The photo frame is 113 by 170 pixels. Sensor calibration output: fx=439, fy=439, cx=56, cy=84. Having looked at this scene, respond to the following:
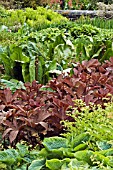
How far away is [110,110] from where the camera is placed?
2795mm

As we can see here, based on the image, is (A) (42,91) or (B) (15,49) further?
(B) (15,49)

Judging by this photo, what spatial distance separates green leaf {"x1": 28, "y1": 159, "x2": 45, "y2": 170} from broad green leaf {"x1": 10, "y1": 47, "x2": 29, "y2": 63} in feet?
8.88

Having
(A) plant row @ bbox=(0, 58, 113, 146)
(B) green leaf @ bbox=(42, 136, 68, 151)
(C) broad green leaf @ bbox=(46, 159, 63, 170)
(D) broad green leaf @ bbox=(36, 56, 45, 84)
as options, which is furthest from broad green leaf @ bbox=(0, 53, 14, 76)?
(C) broad green leaf @ bbox=(46, 159, 63, 170)

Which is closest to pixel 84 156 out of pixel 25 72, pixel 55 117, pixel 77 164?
pixel 77 164

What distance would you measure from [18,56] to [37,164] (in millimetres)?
2781

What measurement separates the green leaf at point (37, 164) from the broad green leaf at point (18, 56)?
271cm

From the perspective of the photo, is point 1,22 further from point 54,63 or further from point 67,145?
point 67,145

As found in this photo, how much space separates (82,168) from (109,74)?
197 cm

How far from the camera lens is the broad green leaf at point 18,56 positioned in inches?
201

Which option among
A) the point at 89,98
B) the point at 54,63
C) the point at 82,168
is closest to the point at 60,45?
the point at 54,63

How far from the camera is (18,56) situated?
5.12 m

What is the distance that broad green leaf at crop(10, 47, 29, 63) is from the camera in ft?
16.7

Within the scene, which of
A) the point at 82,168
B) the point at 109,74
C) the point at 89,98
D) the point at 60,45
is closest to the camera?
the point at 82,168

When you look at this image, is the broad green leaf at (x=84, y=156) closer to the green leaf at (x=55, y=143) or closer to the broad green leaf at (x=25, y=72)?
the green leaf at (x=55, y=143)
